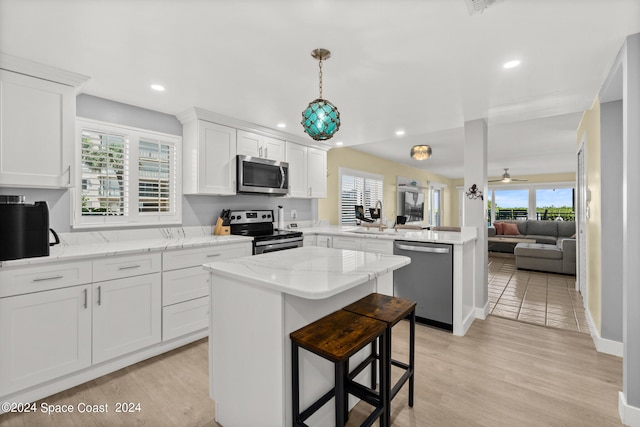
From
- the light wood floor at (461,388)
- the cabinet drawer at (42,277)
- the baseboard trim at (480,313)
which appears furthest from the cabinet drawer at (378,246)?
the cabinet drawer at (42,277)

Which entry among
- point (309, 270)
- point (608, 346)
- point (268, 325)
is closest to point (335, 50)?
point (309, 270)

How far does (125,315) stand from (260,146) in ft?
7.79

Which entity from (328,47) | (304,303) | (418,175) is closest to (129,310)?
(304,303)

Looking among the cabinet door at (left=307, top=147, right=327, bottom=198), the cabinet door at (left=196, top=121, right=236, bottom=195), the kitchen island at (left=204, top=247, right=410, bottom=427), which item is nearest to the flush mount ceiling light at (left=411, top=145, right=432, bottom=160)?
the cabinet door at (left=307, top=147, right=327, bottom=198)

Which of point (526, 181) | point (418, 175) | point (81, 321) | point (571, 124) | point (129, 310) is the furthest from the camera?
point (526, 181)

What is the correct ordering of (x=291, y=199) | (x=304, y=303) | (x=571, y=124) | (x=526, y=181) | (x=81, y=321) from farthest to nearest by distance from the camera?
(x=526, y=181) → (x=291, y=199) → (x=571, y=124) → (x=81, y=321) → (x=304, y=303)

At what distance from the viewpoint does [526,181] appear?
9.43 meters

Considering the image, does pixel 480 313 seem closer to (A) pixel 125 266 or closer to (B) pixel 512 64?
(B) pixel 512 64

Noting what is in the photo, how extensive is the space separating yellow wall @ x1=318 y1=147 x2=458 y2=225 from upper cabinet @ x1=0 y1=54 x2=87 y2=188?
3411mm

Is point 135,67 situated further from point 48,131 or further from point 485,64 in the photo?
point 485,64

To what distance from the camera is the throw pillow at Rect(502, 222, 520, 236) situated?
8.30 m

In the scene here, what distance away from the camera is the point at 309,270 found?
1.62 meters

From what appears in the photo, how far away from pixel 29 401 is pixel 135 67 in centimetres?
246

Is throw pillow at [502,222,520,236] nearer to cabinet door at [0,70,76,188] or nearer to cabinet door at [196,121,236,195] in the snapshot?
cabinet door at [196,121,236,195]
